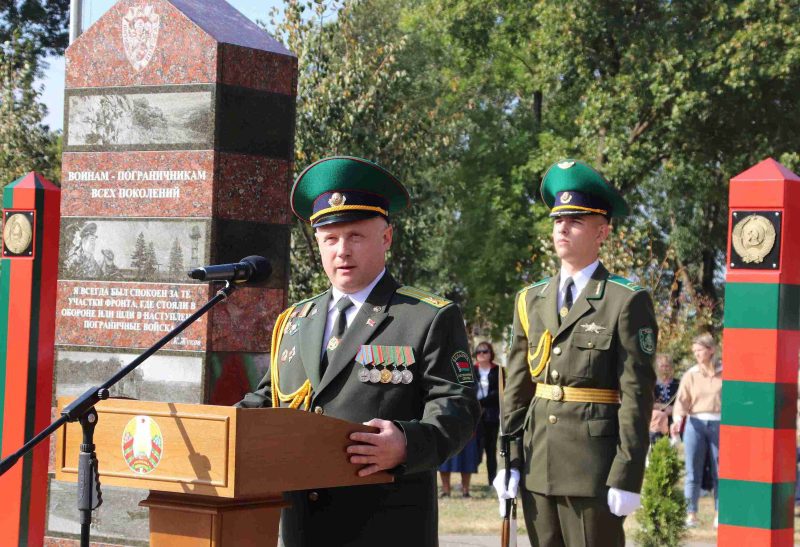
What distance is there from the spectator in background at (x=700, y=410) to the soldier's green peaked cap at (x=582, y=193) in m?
6.66

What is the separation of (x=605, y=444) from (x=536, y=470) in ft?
1.15

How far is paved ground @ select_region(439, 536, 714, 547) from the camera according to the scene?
389 inches

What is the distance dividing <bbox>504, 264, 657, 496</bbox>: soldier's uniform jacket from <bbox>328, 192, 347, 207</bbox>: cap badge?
2.07m

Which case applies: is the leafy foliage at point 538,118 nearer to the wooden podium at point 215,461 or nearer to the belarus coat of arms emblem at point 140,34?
the belarus coat of arms emblem at point 140,34

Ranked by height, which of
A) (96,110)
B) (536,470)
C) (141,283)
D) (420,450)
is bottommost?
(536,470)

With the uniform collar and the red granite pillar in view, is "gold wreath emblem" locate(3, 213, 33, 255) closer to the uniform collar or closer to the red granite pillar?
the red granite pillar

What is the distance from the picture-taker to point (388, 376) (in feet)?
11.7

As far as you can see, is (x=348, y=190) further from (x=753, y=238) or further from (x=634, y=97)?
(x=634, y=97)

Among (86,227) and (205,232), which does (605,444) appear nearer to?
(205,232)

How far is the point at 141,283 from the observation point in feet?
23.1

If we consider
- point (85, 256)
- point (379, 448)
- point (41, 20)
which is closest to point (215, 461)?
point (379, 448)

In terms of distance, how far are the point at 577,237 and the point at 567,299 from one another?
30 cm

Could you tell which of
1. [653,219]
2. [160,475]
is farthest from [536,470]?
[653,219]

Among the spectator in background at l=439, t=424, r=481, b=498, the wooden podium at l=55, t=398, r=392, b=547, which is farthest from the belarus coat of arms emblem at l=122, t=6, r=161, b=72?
the spectator in background at l=439, t=424, r=481, b=498
